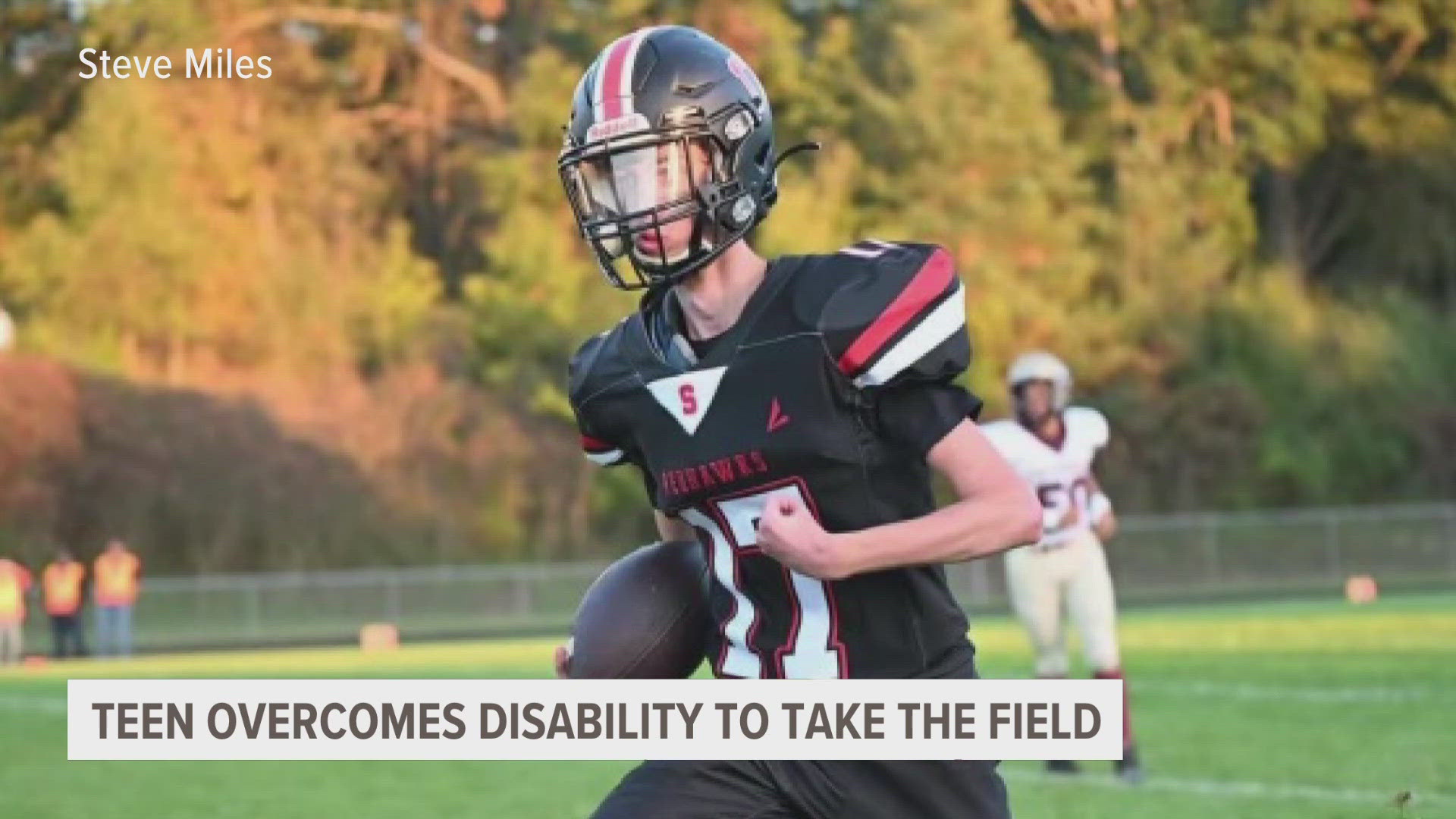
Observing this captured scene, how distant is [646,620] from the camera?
A: 4.32 metres

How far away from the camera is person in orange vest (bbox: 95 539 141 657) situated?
26.6 meters

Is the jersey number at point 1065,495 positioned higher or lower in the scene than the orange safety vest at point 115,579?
lower

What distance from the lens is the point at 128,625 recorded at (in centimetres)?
2769

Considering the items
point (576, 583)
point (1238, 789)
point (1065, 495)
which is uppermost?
point (576, 583)

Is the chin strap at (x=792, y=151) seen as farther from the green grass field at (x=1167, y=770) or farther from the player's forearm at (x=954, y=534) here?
the green grass field at (x=1167, y=770)

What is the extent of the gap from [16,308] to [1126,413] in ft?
58.3

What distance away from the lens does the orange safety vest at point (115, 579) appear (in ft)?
87.1

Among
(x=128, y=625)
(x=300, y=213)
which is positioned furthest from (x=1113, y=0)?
(x=128, y=625)

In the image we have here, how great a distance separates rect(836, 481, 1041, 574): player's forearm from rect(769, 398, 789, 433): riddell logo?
220 millimetres

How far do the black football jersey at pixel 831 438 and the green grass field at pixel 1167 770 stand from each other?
6.96 ft

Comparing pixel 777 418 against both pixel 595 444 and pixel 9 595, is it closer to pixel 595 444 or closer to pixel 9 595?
pixel 595 444

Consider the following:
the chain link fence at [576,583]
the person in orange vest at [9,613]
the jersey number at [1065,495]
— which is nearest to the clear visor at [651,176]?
the jersey number at [1065,495]

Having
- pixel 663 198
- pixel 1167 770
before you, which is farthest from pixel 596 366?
pixel 1167 770

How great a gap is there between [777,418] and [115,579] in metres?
23.6
